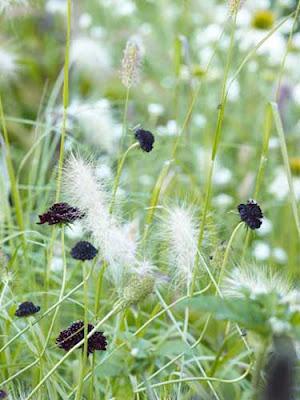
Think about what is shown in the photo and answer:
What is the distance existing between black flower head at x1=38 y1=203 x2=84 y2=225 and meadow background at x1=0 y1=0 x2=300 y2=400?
14 millimetres

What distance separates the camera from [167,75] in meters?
3.41

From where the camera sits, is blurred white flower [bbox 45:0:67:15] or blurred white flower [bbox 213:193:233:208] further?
blurred white flower [bbox 45:0:67:15]

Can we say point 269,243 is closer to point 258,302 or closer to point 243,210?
point 243,210

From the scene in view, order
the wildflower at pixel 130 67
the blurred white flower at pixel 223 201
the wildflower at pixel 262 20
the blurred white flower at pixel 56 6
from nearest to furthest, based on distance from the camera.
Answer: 1. the wildflower at pixel 130 67
2. the blurred white flower at pixel 223 201
3. the wildflower at pixel 262 20
4. the blurred white flower at pixel 56 6

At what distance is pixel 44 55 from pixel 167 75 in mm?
515

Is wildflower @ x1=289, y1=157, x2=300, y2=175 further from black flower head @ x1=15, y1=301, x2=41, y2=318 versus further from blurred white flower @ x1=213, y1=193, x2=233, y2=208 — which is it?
black flower head @ x1=15, y1=301, x2=41, y2=318

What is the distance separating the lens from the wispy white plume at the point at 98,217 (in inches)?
38.0

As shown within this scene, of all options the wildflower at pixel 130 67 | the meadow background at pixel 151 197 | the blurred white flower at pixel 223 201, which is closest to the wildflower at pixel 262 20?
the meadow background at pixel 151 197

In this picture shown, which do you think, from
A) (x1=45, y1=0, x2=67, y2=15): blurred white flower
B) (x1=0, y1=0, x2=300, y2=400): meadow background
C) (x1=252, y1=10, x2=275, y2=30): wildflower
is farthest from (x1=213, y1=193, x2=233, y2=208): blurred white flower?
(x1=45, y1=0, x2=67, y2=15): blurred white flower

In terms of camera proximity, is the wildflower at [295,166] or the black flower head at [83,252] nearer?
the black flower head at [83,252]

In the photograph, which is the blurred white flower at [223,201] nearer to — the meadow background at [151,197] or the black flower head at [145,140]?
the meadow background at [151,197]

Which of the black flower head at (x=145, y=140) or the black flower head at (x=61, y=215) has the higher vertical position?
the black flower head at (x=145, y=140)

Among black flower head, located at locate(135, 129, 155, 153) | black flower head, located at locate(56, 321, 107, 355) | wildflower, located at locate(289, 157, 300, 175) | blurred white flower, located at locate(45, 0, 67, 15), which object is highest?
blurred white flower, located at locate(45, 0, 67, 15)

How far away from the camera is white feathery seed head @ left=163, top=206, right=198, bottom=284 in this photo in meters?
1.04
